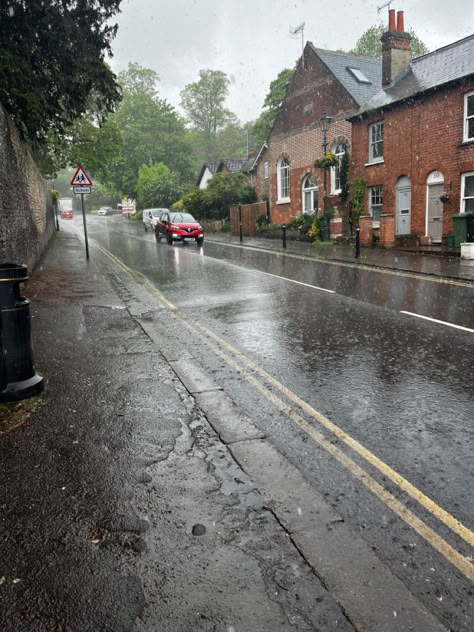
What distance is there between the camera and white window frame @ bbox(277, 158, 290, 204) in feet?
110

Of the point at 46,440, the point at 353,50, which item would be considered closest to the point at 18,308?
the point at 46,440

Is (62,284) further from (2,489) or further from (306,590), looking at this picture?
(306,590)

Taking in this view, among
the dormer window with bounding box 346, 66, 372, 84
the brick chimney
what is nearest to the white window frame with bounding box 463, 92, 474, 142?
the brick chimney

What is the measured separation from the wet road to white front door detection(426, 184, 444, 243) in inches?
385

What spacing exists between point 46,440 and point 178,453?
3.70 ft

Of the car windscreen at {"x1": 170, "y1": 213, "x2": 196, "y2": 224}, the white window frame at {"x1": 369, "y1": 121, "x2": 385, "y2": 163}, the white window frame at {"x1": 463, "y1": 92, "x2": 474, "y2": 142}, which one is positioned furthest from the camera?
the car windscreen at {"x1": 170, "y1": 213, "x2": 196, "y2": 224}

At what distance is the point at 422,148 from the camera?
2128cm

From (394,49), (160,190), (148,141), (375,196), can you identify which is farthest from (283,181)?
(148,141)

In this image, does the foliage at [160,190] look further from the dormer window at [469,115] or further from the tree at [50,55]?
the tree at [50,55]

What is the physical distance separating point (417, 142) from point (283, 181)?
13573 millimetres

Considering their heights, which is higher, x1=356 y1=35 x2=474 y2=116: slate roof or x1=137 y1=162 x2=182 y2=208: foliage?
x1=356 y1=35 x2=474 y2=116: slate roof

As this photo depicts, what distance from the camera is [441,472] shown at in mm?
3582

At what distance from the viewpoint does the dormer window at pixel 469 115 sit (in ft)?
63.2

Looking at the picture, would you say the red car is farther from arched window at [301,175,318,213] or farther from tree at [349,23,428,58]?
tree at [349,23,428,58]
